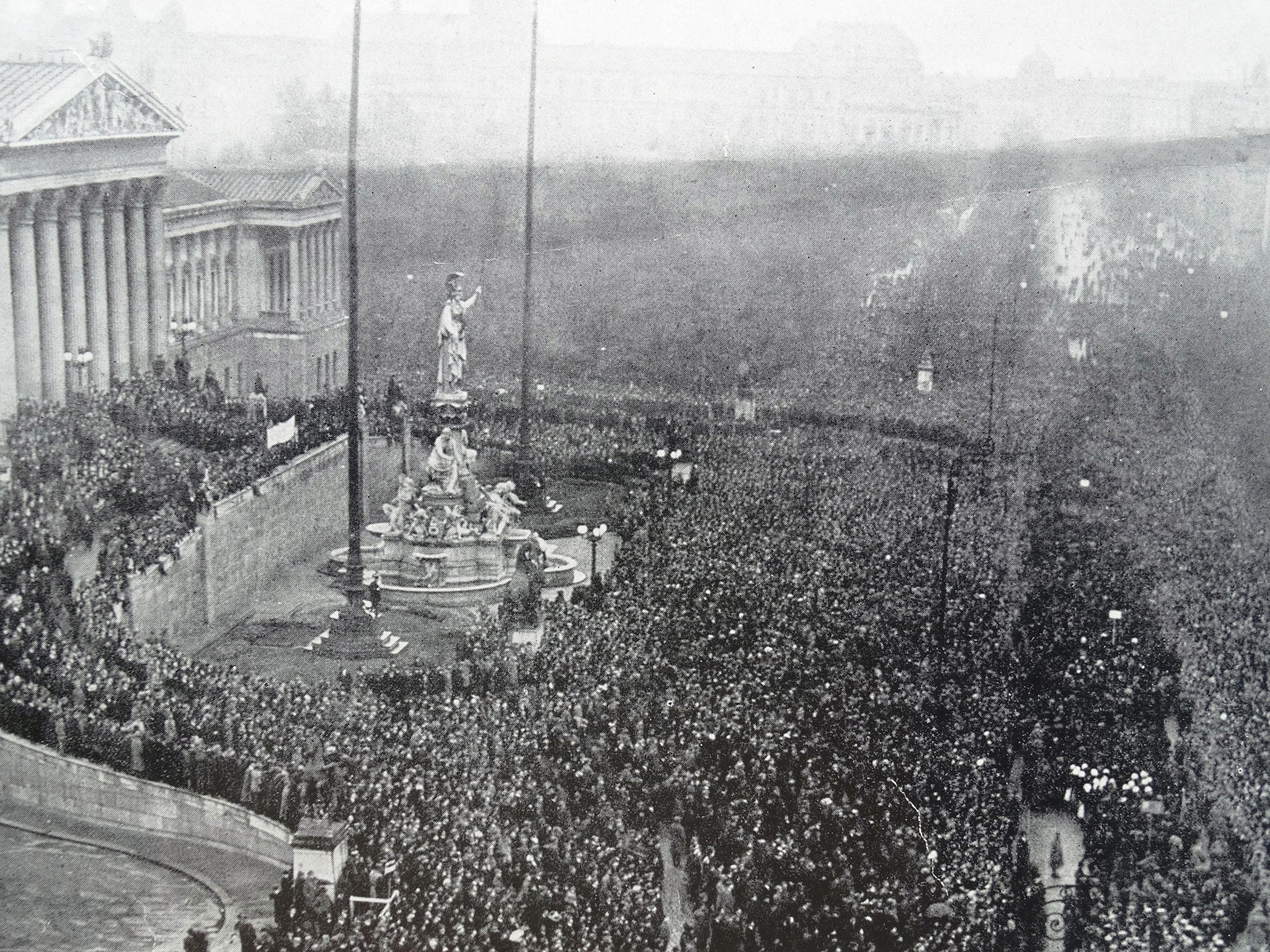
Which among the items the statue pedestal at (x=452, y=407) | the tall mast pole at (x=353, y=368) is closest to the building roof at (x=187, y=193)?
the statue pedestal at (x=452, y=407)

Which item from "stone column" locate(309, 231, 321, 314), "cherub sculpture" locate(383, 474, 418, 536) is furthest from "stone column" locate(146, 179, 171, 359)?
"stone column" locate(309, 231, 321, 314)

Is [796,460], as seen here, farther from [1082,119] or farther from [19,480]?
[19,480]

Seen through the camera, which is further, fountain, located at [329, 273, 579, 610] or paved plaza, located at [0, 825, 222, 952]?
→ fountain, located at [329, 273, 579, 610]

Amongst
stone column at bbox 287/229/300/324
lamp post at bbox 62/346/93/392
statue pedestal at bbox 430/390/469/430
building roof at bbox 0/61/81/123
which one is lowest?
statue pedestal at bbox 430/390/469/430

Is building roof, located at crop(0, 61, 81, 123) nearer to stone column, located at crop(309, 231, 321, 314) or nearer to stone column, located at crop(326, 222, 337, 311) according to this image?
stone column, located at crop(309, 231, 321, 314)

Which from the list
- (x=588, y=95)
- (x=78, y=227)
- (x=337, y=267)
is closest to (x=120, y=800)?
(x=78, y=227)

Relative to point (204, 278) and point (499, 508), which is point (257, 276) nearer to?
point (204, 278)

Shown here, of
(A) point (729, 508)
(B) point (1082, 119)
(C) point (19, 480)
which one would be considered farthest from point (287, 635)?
(B) point (1082, 119)

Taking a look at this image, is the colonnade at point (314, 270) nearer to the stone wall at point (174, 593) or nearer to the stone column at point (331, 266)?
the stone column at point (331, 266)
